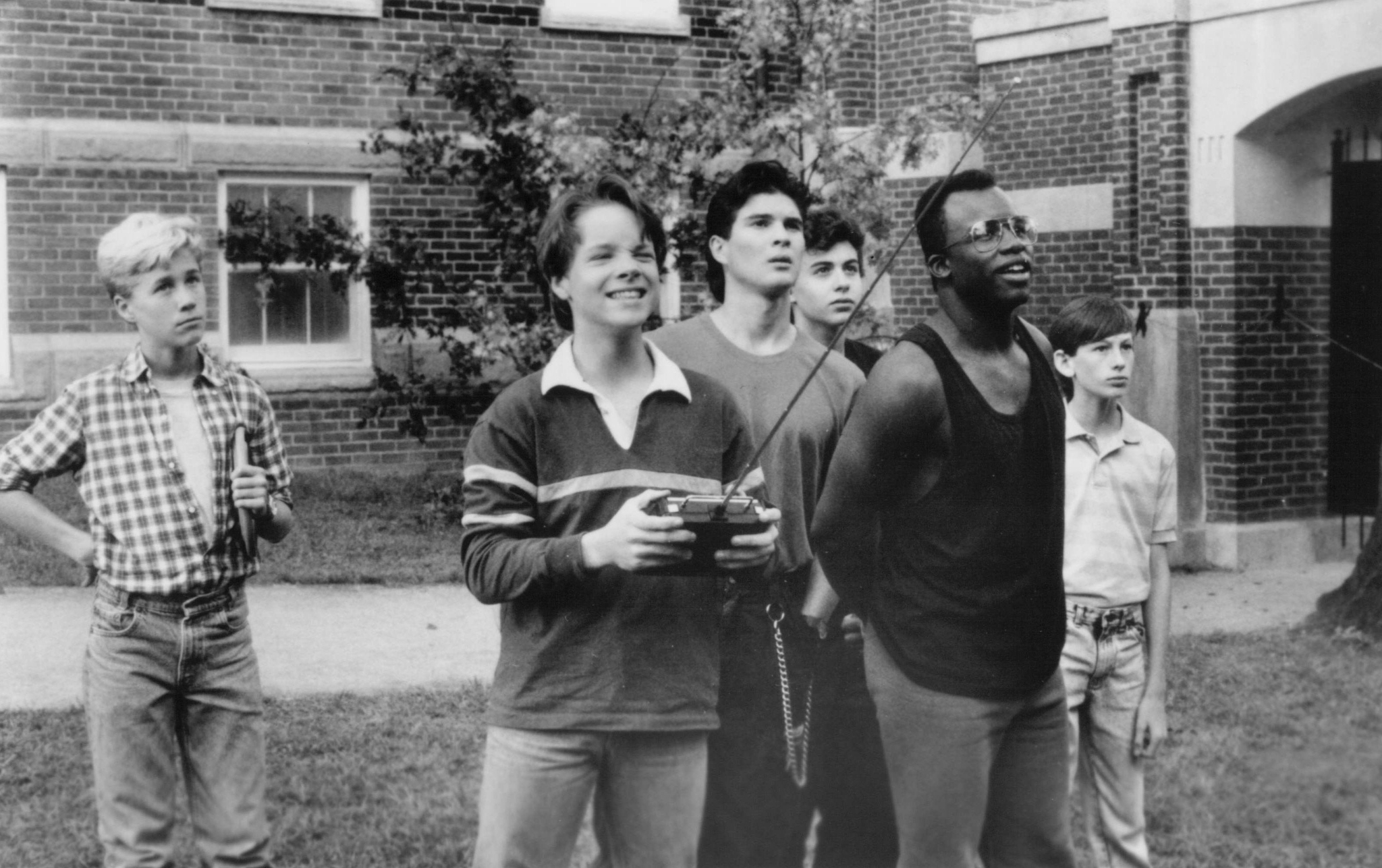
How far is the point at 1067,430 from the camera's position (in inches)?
189

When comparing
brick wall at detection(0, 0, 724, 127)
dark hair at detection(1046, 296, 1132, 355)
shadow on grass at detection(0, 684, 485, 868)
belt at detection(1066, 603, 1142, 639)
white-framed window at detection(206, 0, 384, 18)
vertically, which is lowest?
shadow on grass at detection(0, 684, 485, 868)

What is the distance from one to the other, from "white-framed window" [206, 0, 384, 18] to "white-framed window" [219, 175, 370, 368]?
1.21 metres

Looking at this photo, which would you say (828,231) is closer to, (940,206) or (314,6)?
(940,206)

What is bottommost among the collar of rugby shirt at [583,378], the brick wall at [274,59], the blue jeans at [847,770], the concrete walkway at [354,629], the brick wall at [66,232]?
the concrete walkway at [354,629]

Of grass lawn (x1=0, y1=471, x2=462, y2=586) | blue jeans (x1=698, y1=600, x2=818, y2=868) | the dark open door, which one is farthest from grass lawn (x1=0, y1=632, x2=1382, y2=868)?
the dark open door

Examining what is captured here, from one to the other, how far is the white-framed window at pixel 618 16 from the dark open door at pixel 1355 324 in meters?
5.26

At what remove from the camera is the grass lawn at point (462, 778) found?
547cm

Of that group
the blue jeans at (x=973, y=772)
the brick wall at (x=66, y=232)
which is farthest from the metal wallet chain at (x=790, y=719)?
the brick wall at (x=66, y=232)

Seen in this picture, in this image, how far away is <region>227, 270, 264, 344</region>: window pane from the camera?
43.4ft

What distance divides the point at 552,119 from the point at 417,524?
285 centimetres

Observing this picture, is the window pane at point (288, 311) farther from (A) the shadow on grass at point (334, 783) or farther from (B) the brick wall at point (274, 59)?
(A) the shadow on grass at point (334, 783)

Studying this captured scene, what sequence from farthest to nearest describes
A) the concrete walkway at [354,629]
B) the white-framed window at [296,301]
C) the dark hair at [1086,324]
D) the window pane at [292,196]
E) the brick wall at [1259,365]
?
the window pane at [292,196] → the white-framed window at [296,301] → the brick wall at [1259,365] → the concrete walkway at [354,629] → the dark hair at [1086,324]

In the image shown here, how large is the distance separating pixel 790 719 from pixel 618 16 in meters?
10.6

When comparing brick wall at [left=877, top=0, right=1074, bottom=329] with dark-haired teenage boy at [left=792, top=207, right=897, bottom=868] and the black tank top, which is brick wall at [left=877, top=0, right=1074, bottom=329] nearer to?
dark-haired teenage boy at [left=792, top=207, right=897, bottom=868]
